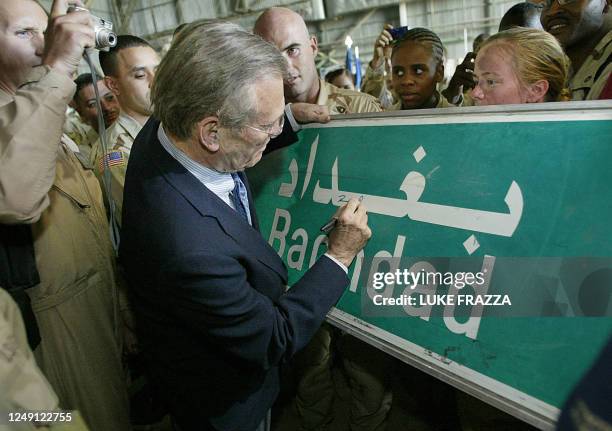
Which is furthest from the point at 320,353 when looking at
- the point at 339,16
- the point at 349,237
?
the point at 339,16

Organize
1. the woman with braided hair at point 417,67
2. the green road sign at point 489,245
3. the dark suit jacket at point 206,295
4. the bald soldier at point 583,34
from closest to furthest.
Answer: the green road sign at point 489,245 → the dark suit jacket at point 206,295 → the bald soldier at point 583,34 → the woman with braided hair at point 417,67

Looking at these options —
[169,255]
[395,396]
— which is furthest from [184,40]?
[395,396]

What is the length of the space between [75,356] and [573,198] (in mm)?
1632

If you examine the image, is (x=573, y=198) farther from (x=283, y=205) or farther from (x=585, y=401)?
(x=283, y=205)

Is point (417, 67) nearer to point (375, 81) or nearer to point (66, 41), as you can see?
point (375, 81)

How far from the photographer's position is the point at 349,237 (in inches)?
49.2

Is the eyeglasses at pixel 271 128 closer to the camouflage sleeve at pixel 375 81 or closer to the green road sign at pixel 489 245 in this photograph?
the green road sign at pixel 489 245

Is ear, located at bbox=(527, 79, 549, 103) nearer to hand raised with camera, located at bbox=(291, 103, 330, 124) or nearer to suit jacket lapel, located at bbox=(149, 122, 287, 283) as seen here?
hand raised with camera, located at bbox=(291, 103, 330, 124)

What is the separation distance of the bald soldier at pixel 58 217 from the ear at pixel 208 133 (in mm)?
410

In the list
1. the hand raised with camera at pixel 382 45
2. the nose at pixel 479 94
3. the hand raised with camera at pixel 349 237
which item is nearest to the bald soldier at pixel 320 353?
the hand raised with camera at pixel 349 237

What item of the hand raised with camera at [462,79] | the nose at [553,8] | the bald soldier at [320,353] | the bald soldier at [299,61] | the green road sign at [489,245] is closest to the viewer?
the green road sign at [489,245]

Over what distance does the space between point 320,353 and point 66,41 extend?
1708 mm

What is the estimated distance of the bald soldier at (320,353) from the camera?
1.80 meters

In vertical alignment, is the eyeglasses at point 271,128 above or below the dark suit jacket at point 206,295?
above
